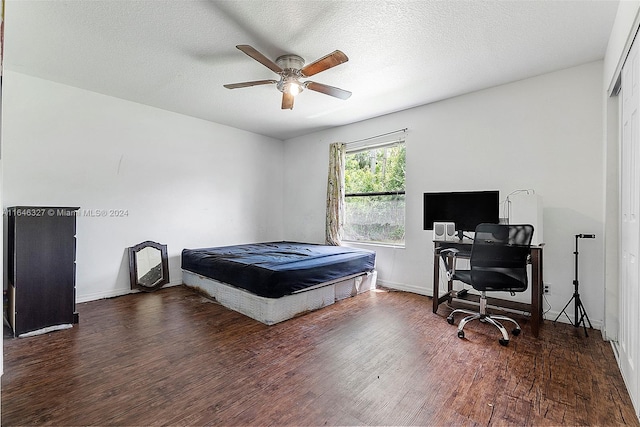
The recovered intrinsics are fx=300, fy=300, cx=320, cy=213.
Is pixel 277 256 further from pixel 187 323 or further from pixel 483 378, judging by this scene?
pixel 483 378

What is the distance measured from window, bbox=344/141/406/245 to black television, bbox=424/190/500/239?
0.75 metres

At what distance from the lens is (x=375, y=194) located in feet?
15.4

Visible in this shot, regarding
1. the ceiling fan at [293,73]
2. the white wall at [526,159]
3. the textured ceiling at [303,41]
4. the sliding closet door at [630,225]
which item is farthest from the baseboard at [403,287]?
the ceiling fan at [293,73]

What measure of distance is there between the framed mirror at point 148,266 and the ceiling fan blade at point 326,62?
3.15 m

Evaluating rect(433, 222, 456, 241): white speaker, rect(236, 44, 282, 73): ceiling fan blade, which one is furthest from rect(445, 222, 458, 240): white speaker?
rect(236, 44, 282, 73): ceiling fan blade

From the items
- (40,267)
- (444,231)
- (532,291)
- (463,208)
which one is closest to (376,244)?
(444,231)

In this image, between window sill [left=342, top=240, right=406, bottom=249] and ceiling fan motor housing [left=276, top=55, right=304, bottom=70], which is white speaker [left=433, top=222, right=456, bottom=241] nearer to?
window sill [left=342, top=240, right=406, bottom=249]

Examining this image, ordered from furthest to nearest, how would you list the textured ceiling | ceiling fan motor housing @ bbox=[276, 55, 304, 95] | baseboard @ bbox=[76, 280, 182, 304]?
baseboard @ bbox=[76, 280, 182, 304], ceiling fan motor housing @ bbox=[276, 55, 304, 95], the textured ceiling

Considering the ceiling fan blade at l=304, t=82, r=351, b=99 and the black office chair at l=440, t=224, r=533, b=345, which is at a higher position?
the ceiling fan blade at l=304, t=82, r=351, b=99

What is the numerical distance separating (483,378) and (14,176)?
185 inches

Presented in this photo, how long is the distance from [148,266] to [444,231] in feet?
12.6

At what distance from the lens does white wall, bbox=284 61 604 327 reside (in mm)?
2889

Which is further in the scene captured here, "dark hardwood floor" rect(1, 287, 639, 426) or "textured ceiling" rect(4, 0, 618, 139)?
"textured ceiling" rect(4, 0, 618, 139)

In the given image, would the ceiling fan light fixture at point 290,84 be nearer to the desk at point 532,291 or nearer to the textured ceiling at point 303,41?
the textured ceiling at point 303,41
